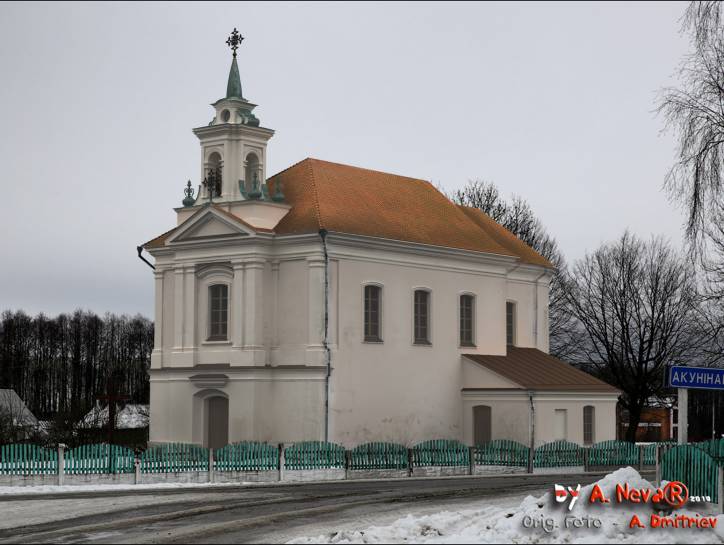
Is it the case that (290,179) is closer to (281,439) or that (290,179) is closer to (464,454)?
(281,439)

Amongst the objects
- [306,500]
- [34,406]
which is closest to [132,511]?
[306,500]

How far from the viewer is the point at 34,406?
94.1 m

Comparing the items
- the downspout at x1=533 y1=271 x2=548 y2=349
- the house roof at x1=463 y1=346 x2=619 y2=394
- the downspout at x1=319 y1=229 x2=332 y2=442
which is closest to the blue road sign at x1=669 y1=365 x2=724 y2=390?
the downspout at x1=319 y1=229 x2=332 y2=442

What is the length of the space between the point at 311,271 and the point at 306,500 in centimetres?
1761

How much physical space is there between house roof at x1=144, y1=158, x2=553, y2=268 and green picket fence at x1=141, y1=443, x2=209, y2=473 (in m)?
11.1

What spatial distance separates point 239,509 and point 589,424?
26.7 meters

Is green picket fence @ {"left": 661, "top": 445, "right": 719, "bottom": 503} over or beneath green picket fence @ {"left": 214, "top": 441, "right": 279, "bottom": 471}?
over

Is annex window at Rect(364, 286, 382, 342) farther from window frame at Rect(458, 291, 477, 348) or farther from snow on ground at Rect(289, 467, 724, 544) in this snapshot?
snow on ground at Rect(289, 467, 724, 544)

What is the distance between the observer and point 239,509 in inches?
975

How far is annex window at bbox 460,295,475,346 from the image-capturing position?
164 feet

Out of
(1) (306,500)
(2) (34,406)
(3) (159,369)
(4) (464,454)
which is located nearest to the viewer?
(1) (306,500)

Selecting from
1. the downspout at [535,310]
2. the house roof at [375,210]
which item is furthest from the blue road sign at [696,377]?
the downspout at [535,310]

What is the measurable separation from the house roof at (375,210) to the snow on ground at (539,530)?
24.2 metres

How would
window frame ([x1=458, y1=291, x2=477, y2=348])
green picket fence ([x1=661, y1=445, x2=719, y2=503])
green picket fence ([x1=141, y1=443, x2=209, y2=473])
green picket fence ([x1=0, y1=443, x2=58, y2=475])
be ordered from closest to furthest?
green picket fence ([x1=661, y1=445, x2=719, y2=503])
green picket fence ([x1=0, y1=443, x2=58, y2=475])
green picket fence ([x1=141, y1=443, x2=209, y2=473])
window frame ([x1=458, y1=291, x2=477, y2=348])
